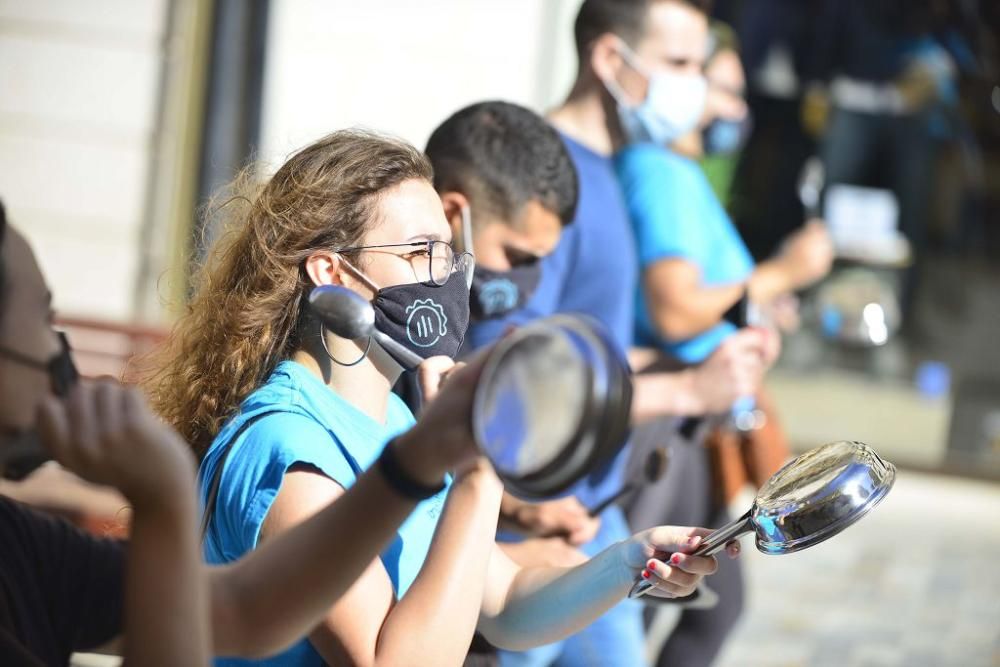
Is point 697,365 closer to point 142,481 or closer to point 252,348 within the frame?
point 252,348

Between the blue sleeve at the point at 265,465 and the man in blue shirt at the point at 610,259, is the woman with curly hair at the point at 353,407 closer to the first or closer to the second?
the blue sleeve at the point at 265,465

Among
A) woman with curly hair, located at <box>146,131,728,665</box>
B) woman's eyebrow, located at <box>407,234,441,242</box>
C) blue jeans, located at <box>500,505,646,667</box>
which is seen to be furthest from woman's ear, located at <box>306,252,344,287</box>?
blue jeans, located at <box>500,505,646,667</box>

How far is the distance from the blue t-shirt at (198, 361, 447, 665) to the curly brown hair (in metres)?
0.07

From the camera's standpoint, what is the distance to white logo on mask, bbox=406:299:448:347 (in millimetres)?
1848

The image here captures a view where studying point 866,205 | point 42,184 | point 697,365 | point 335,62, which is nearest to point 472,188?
point 697,365

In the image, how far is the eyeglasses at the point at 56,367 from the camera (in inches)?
44.6

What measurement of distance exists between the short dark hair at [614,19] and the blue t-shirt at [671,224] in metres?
0.29

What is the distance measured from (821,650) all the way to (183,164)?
3625 millimetres

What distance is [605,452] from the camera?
1133 mm

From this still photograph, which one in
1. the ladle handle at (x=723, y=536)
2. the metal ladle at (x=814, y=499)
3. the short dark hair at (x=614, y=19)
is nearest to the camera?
the metal ladle at (x=814, y=499)

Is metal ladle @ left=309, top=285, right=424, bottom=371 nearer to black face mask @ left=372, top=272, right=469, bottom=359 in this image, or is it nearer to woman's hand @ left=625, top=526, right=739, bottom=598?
black face mask @ left=372, top=272, right=469, bottom=359

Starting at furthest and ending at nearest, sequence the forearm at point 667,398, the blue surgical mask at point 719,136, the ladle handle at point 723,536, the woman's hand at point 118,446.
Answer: the blue surgical mask at point 719,136
the forearm at point 667,398
the ladle handle at point 723,536
the woman's hand at point 118,446

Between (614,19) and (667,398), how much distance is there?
1021mm

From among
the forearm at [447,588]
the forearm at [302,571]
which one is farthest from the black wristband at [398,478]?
the forearm at [447,588]
